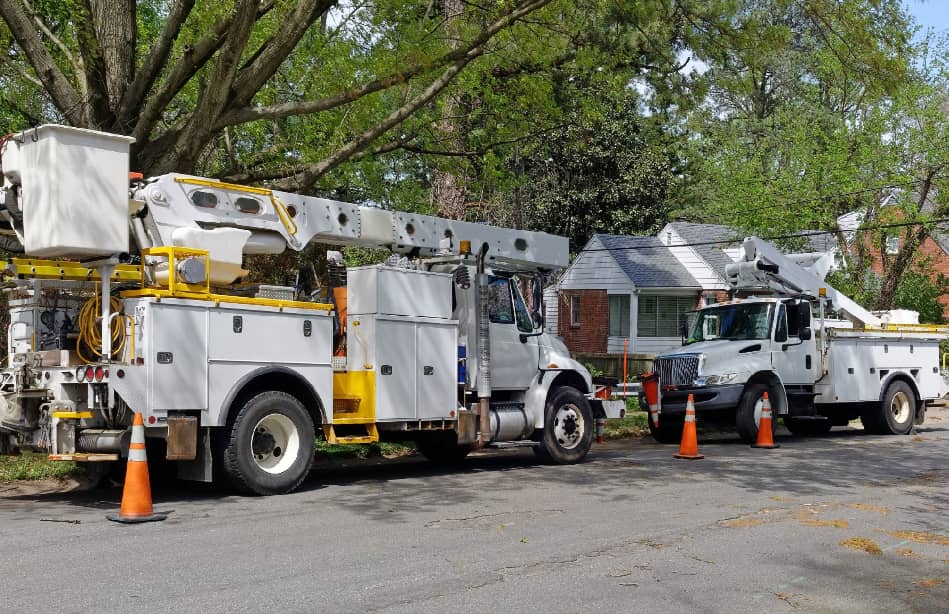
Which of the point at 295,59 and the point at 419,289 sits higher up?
the point at 295,59

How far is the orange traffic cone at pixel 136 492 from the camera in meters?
8.94

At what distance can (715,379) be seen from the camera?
56.0 ft

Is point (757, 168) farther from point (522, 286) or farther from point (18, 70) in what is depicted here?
point (18, 70)

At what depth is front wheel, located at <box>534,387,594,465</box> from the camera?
13906 millimetres

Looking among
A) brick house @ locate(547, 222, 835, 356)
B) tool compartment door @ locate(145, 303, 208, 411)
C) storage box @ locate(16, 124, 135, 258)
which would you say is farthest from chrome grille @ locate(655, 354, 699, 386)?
brick house @ locate(547, 222, 835, 356)

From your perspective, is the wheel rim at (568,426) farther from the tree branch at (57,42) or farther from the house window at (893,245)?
the house window at (893,245)

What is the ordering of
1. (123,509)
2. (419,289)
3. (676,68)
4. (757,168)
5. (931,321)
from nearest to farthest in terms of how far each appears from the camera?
(123,509) → (419,289) → (676,68) → (757,168) → (931,321)

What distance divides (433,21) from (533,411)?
258 inches

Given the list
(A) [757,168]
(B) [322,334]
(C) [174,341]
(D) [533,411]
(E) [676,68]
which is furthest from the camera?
(A) [757,168]

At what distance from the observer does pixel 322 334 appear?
11.4m

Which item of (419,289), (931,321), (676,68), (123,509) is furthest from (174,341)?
(931,321)

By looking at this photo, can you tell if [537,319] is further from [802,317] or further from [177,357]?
[802,317]

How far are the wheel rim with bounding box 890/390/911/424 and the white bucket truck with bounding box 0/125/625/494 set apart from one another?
9.72 metres

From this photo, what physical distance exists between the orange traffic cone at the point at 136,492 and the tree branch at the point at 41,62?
18.0ft
